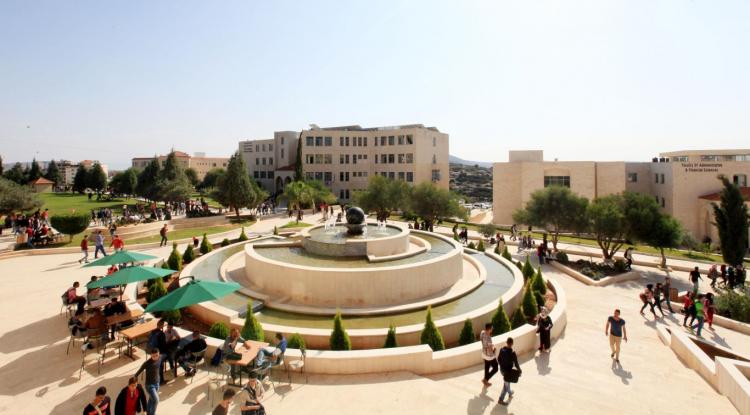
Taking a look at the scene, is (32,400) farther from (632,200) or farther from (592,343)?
(632,200)

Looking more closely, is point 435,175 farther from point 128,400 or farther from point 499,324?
point 128,400

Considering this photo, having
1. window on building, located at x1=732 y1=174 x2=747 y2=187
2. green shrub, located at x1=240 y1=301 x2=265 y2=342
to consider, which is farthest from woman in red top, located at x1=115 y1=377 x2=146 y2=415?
window on building, located at x1=732 y1=174 x2=747 y2=187

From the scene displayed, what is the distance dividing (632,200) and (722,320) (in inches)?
475

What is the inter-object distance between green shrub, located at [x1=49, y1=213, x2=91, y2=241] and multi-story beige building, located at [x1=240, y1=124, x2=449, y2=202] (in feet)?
132

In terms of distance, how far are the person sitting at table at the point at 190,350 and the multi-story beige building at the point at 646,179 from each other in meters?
48.5

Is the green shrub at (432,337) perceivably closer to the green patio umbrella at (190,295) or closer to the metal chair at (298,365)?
the metal chair at (298,365)

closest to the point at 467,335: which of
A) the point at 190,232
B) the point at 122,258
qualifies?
the point at 122,258

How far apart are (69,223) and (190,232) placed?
8.86 metres

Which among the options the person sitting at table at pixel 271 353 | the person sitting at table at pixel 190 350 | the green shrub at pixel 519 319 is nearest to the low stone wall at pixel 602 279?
the green shrub at pixel 519 319

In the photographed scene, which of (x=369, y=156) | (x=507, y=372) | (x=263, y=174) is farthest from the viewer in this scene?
(x=263, y=174)

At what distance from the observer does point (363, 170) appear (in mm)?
66375

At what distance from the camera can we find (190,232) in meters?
33.7

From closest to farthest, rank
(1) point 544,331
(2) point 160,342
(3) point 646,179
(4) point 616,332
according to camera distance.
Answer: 1. (2) point 160,342
2. (4) point 616,332
3. (1) point 544,331
4. (3) point 646,179

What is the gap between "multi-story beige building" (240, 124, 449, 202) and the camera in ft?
209
